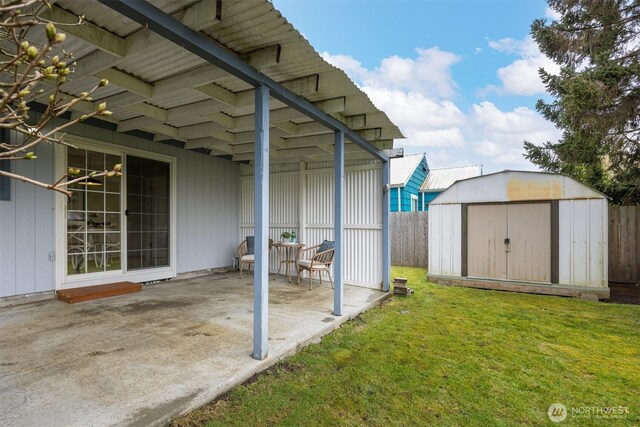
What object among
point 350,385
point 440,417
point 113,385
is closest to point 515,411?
point 440,417

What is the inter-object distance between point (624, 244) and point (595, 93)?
3.12 metres

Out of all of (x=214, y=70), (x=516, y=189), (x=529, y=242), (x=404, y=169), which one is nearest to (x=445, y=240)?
(x=529, y=242)

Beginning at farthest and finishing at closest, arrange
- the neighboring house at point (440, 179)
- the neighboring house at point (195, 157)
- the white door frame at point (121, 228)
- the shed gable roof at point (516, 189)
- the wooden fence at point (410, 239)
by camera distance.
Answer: the neighboring house at point (440, 179) → the wooden fence at point (410, 239) → the shed gable roof at point (516, 189) → the white door frame at point (121, 228) → the neighboring house at point (195, 157)

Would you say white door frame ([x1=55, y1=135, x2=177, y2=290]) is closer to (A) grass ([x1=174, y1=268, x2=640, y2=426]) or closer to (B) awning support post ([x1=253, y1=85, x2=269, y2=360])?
(B) awning support post ([x1=253, y1=85, x2=269, y2=360])

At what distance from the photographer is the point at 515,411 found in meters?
2.14

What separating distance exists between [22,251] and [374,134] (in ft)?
15.8

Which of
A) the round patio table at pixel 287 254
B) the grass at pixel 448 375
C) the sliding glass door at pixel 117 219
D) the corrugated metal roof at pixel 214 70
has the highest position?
the corrugated metal roof at pixel 214 70

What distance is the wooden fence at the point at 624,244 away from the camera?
6.12 meters

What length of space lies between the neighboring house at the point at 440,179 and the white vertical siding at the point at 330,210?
7755 mm

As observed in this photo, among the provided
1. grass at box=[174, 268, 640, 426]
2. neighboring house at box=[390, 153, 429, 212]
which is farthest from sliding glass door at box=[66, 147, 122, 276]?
neighboring house at box=[390, 153, 429, 212]

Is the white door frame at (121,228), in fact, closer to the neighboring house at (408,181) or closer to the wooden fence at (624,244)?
the neighboring house at (408,181)

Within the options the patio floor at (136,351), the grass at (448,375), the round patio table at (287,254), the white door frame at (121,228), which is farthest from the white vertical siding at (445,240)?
the white door frame at (121,228)

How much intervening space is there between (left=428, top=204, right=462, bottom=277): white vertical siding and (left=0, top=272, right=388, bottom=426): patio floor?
241cm

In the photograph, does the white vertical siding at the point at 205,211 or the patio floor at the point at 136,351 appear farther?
the white vertical siding at the point at 205,211
